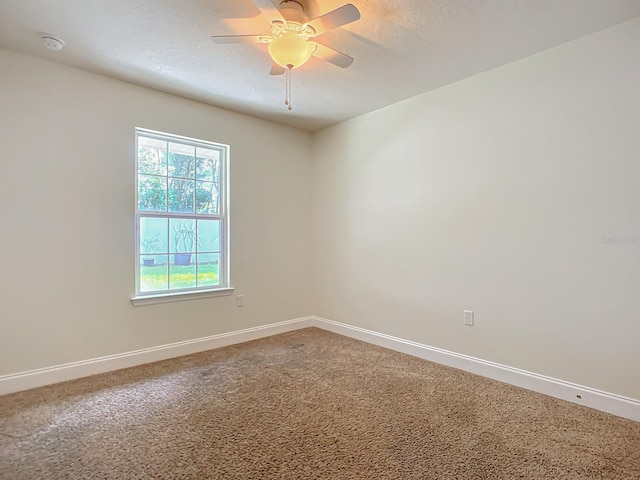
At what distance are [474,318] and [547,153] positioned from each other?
1.40 m

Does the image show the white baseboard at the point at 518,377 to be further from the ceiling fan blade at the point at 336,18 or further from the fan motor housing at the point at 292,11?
the fan motor housing at the point at 292,11

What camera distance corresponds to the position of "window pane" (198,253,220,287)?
354 cm

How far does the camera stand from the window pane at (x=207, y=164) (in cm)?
354

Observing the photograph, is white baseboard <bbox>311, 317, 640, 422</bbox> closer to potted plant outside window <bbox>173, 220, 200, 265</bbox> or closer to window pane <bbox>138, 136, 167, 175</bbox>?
potted plant outside window <bbox>173, 220, 200, 265</bbox>

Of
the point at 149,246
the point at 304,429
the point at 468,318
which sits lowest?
the point at 304,429

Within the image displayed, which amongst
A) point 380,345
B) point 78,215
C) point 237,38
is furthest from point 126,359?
point 237,38

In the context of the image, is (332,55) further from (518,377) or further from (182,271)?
(518,377)

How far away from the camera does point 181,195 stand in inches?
134

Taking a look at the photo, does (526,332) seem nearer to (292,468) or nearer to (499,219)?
(499,219)

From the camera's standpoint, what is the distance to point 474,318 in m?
2.89

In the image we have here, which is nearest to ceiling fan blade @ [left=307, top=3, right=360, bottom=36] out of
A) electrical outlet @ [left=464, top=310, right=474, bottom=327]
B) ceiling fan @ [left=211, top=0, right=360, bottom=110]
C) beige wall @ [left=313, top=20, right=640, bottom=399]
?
ceiling fan @ [left=211, top=0, right=360, bottom=110]

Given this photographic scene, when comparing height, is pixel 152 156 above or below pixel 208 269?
above

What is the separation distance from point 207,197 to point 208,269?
76cm

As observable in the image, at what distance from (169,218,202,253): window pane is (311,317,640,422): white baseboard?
6.63 ft
